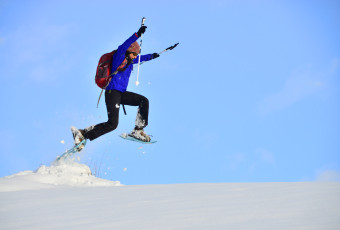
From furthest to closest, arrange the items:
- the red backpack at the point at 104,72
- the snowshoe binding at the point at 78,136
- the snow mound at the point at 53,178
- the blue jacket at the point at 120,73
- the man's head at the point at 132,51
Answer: the snowshoe binding at the point at 78,136 < the man's head at the point at 132,51 < the red backpack at the point at 104,72 < the blue jacket at the point at 120,73 < the snow mound at the point at 53,178

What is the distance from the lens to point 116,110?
258 inches

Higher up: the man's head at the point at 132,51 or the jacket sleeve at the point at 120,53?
the man's head at the point at 132,51

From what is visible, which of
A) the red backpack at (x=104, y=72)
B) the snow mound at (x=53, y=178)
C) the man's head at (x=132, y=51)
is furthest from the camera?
the man's head at (x=132, y=51)

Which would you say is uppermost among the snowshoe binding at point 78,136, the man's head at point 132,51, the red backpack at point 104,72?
the man's head at point 132,51

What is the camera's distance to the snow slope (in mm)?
2287

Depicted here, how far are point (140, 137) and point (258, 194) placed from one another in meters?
3.75

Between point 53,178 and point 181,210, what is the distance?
13.9 feet

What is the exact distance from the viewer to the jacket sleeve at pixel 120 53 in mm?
5977

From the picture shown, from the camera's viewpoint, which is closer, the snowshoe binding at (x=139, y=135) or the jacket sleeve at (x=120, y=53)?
the jacket sleeve at (x=120, y=53)

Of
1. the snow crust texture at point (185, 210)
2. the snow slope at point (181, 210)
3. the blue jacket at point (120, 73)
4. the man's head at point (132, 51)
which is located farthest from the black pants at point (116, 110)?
the snow crust texture at point (185, 210)

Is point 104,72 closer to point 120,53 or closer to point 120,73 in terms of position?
point 120,73

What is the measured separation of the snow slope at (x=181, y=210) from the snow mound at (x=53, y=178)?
3.57 ft

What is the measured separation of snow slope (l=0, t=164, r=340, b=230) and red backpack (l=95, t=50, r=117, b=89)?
271cm

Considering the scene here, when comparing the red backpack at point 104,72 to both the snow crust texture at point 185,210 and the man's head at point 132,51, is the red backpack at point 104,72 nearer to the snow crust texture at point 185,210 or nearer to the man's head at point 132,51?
the man's head at point 132,51
